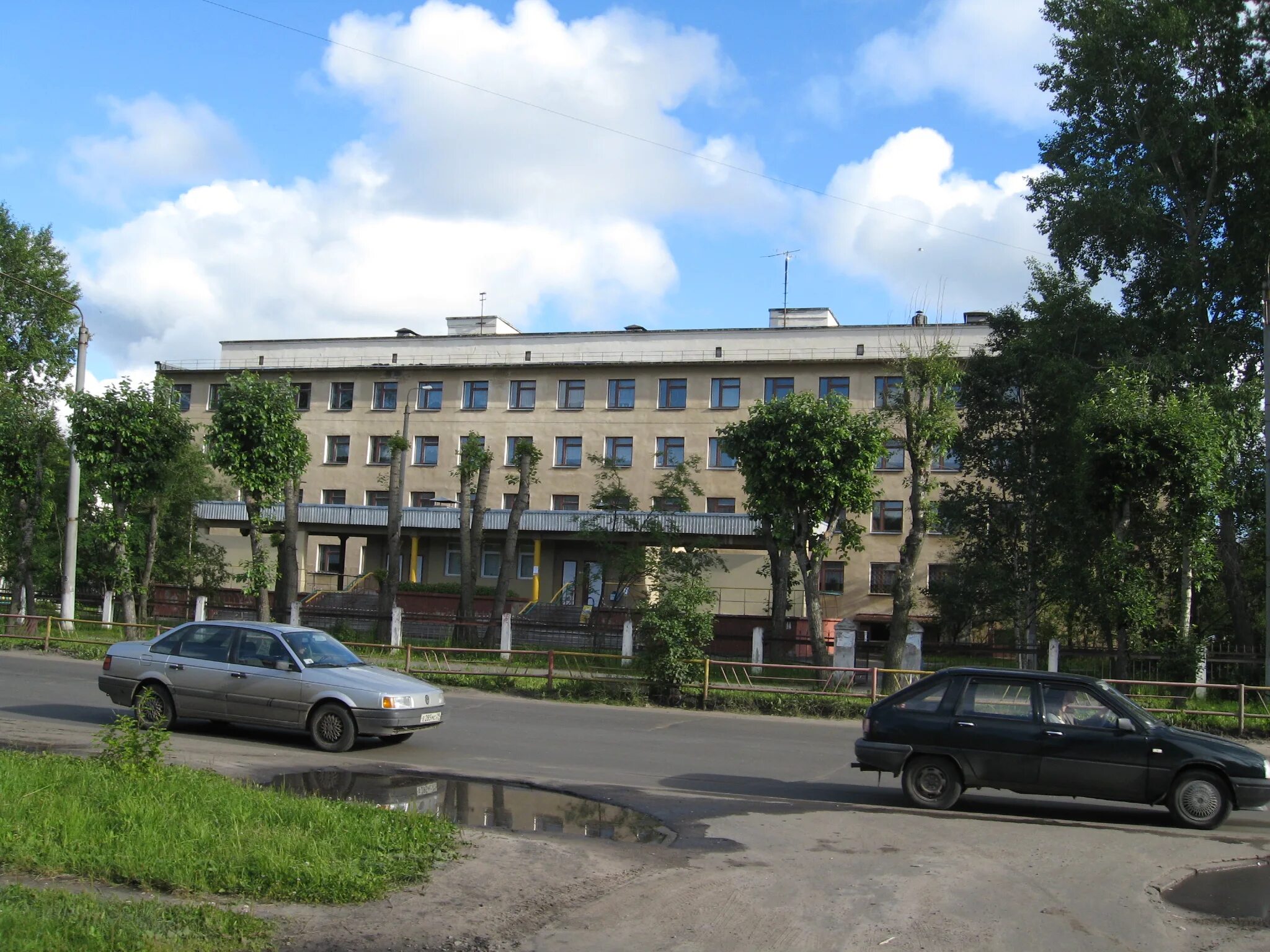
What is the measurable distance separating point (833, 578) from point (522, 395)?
57.7 ft

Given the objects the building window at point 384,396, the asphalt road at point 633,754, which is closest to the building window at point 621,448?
the building window at point 384,396

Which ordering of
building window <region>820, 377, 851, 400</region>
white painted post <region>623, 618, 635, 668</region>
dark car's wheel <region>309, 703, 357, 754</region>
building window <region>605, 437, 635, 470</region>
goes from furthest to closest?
building window <region>605, 437, 635, 470</region> < building window <region>820, 377, 851, 400</region> < white painted post <region>623, 618, 635, 668</region> < dark car's wheel <region>309, 703, 357, 754</region>

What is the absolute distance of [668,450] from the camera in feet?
169

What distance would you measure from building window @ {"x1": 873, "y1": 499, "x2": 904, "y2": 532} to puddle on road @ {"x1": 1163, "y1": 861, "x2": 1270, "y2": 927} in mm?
39978

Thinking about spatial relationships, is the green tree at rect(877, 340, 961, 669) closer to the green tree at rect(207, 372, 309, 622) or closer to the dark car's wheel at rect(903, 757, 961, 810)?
the dark car's wheel at rect(903, 757, 961, 810)

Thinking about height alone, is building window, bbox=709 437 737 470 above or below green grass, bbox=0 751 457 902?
above

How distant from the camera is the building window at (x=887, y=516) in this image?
48.2 metres

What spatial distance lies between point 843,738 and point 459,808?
8.54 metres

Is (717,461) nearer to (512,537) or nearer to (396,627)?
(512,537)

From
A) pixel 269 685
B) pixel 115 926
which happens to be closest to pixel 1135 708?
pixel 115 926

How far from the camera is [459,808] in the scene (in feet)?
32.7

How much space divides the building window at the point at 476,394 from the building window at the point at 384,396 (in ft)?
12.4

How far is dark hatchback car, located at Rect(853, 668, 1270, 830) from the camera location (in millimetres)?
10195

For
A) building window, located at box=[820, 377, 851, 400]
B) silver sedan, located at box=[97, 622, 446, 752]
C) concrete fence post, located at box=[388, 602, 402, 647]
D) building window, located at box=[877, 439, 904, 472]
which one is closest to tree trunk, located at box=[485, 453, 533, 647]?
concrete fence post, located at box=[388, 602, 402, 647]
